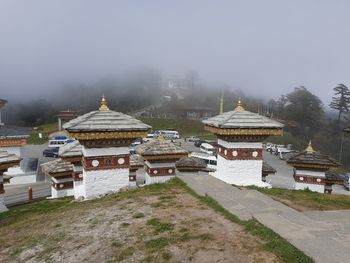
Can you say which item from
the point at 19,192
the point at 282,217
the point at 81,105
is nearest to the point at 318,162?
the point at 282,217

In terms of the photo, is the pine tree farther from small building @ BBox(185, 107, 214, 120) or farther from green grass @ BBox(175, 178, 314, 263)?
green grass @ BBox(175, 178, 314, 263)

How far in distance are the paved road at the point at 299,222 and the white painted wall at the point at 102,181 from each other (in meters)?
2.94

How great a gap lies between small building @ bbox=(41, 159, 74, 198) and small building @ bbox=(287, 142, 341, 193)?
9132 mm

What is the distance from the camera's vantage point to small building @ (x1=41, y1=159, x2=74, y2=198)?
1423 centimetres

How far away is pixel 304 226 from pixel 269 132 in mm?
5934

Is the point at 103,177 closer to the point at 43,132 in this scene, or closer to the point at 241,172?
the point at 241,172

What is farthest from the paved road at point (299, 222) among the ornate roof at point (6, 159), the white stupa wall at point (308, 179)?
the ornate roof at point (6, 159)

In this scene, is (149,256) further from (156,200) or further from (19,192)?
(19,192)

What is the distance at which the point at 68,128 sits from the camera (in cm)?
1050

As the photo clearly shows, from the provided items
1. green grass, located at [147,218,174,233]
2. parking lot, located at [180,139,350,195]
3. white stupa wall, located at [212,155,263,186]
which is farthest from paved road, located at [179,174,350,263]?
parking lot, located at [180,139,350,195]

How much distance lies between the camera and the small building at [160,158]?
1313cm

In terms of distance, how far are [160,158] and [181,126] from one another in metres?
56.5

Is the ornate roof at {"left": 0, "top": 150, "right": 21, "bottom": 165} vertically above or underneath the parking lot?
above

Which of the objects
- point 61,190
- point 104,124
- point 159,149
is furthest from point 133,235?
point 61,190
